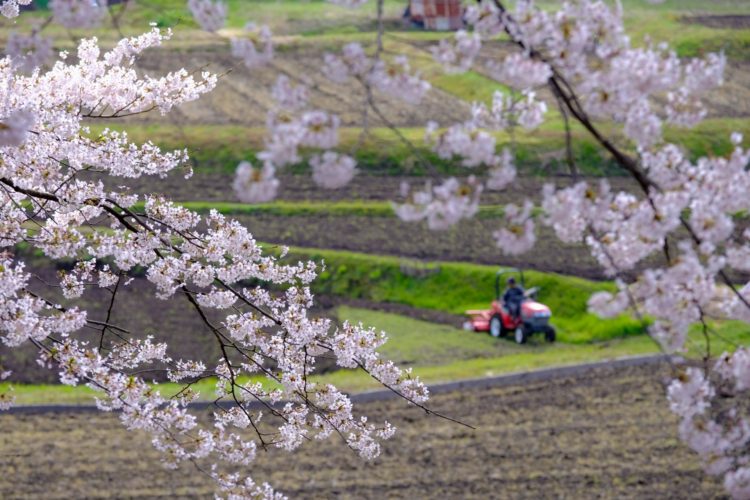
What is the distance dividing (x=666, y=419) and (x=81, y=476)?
243 inches

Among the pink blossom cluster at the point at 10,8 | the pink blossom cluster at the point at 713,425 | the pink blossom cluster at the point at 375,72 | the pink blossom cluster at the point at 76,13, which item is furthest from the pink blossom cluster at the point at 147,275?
the pink blossom cluster at the point at 713,425

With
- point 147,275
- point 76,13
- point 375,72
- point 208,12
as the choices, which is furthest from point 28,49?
point 147,275

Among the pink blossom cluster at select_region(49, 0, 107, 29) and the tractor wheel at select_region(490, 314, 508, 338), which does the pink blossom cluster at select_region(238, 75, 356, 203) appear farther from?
the tractor wheel at select_region(490, 314, 508, 338)

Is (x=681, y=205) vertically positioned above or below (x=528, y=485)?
above

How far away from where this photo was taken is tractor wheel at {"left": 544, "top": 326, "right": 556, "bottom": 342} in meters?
15.5

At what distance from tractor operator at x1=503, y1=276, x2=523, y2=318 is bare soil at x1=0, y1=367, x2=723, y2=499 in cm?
267

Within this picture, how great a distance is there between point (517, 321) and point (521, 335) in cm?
22

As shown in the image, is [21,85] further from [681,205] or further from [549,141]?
[549,141]

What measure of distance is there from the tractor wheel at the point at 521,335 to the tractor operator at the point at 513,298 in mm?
199

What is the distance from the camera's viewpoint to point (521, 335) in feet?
50.8

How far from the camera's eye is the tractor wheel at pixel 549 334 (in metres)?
15.5

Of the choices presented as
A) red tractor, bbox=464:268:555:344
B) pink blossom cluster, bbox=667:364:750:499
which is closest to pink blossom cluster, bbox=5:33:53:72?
pink blossom cluster, bbox=667:364:750:499

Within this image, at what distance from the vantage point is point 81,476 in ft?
34.5

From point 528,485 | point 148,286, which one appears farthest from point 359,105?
point 528,485
